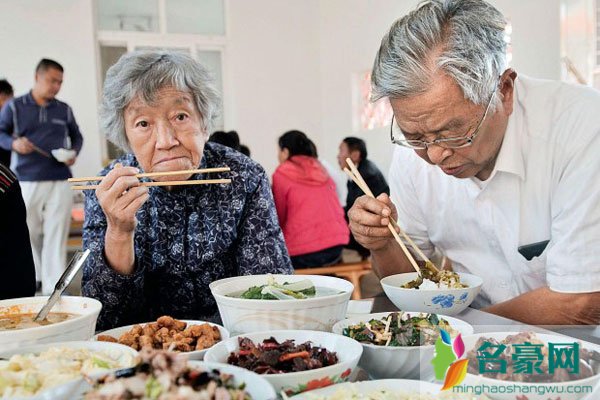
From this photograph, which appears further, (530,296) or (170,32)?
(170,32)

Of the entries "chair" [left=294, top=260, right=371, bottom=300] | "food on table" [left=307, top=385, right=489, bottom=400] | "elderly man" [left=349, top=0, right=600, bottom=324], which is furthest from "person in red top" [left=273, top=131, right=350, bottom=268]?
"food on table" [left=307, top=385, right=489, bottom=400]

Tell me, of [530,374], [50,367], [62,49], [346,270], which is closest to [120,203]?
[50,367]

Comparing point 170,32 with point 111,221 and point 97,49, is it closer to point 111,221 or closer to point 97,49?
point 97,49

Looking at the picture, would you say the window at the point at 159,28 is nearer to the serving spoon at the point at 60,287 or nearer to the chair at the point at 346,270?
→ the chair at the point at 346,270

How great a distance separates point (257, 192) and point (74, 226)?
5.37m

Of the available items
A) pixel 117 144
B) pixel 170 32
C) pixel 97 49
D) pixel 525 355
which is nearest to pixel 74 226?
pixel 97 49

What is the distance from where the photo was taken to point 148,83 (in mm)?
1778

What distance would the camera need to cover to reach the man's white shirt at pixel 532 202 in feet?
5.14

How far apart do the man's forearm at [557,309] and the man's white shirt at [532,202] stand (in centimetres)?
3

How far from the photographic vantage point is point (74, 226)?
6723mm

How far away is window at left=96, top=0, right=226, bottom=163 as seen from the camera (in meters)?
8.59

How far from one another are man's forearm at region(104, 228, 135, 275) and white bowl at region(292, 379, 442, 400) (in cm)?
86

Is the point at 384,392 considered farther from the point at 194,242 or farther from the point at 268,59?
the point at 268,59

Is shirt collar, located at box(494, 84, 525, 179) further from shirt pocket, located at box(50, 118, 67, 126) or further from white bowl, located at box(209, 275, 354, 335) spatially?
shirt pocket, located at box(50, 118, 67, 126)
